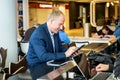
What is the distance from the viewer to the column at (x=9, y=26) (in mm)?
5911

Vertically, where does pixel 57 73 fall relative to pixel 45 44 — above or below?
below

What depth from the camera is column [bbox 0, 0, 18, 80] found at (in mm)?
5911

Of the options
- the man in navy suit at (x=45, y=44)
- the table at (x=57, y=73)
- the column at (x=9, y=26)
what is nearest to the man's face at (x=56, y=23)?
the man in navy suit at (x=45, y=44)

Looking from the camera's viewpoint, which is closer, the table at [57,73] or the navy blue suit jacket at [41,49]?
the table at [57,73]

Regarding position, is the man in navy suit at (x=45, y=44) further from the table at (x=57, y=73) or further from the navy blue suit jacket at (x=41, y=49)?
the table at (x=57, y=73)

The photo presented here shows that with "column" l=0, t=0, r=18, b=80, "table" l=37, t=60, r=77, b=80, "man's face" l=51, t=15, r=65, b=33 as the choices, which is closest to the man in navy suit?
"man's face" l=51, t=15, r=65, b=33

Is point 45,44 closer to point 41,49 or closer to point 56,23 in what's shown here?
point 41,49

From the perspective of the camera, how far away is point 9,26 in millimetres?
6020

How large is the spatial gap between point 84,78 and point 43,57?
0.71 meters

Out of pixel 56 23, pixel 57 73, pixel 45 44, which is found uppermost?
pixel 56 23

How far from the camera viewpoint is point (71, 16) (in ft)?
92.6

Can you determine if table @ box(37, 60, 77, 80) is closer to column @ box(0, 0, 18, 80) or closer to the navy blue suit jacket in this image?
the navy blue suit jacket

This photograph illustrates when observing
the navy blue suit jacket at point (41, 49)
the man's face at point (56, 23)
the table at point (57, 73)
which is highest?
the man's face at point (56, 23)

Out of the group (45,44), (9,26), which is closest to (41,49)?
(45,44)
